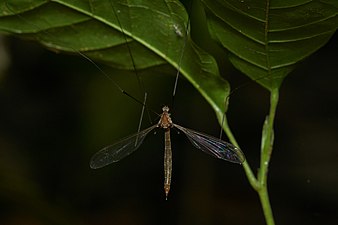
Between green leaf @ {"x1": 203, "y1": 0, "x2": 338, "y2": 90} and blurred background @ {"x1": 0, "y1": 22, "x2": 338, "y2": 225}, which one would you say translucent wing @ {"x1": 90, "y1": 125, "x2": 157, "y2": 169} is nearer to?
green leaf @ {"x1": 203, "y1": 0, "x2": 338, "y2": 90}

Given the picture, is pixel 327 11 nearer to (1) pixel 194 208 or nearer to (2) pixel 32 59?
(1) pixel 194 208

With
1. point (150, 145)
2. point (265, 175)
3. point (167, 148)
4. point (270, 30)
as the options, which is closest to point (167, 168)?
point (167, 148)

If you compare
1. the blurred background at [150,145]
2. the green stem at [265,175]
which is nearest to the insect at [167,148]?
the green stem at [265,175]

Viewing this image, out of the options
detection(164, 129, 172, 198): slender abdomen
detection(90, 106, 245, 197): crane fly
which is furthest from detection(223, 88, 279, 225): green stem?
detection(164, 129, 172, 198): slender abdomen

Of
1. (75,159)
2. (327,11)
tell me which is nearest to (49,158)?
(75,159)

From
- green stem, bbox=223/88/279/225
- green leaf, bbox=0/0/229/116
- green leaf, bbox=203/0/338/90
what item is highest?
green leaf, bbox=0/0/229/116

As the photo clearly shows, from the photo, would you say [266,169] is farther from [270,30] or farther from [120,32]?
[120,32]

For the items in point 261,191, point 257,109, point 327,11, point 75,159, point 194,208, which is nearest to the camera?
point 327,11

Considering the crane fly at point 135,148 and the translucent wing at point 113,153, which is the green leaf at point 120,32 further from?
the translucent wing at point 113,153
